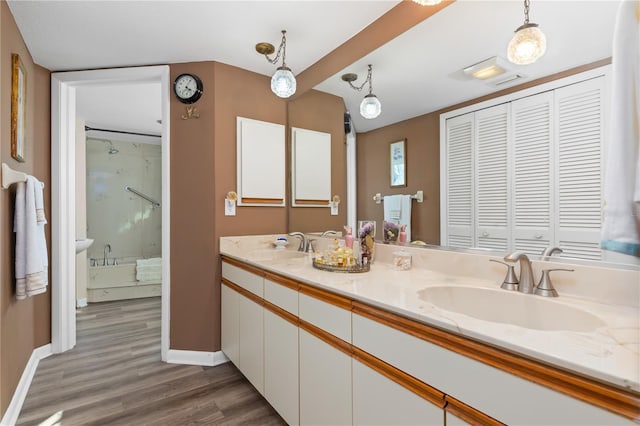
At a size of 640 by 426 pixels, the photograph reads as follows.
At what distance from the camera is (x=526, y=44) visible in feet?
4.00

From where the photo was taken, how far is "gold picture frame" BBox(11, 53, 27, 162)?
1.84 metres

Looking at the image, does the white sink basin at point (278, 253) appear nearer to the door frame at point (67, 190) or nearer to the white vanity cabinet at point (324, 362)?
the door frame at point (67, 190)

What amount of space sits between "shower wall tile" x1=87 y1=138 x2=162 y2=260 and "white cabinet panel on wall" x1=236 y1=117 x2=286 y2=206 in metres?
3.31

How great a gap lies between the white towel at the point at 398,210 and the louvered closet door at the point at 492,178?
392mm

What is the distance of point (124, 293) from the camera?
13.7 ft

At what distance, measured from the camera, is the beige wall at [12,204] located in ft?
5.52

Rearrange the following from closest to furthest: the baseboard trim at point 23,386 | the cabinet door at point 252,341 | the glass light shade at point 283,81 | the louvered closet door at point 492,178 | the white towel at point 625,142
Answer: the white towel at point 625,142, the louvered closet door at point 492,178, the baseboard trim at point 23,386, the cabinet door at point 252,341, the glass light shade at point 283,81

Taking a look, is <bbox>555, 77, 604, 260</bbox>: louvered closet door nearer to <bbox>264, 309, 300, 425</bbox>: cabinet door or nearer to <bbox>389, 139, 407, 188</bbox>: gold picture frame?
<bbox>389, 139, 407, 188</bbox>: gold picture frame

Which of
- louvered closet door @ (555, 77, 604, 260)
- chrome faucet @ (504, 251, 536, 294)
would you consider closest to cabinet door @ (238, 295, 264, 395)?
chrome faucet @ (504, 251, 536, 294)

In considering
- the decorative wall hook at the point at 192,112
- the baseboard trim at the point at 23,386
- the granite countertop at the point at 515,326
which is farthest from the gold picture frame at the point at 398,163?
the baseboard trim at the point at 23,386

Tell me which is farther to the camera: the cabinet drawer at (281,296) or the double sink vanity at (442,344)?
the cabinet drawer at (281,296)

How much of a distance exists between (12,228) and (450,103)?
2578 mm

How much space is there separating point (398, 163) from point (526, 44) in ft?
2.56

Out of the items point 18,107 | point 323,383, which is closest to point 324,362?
point 323,383
